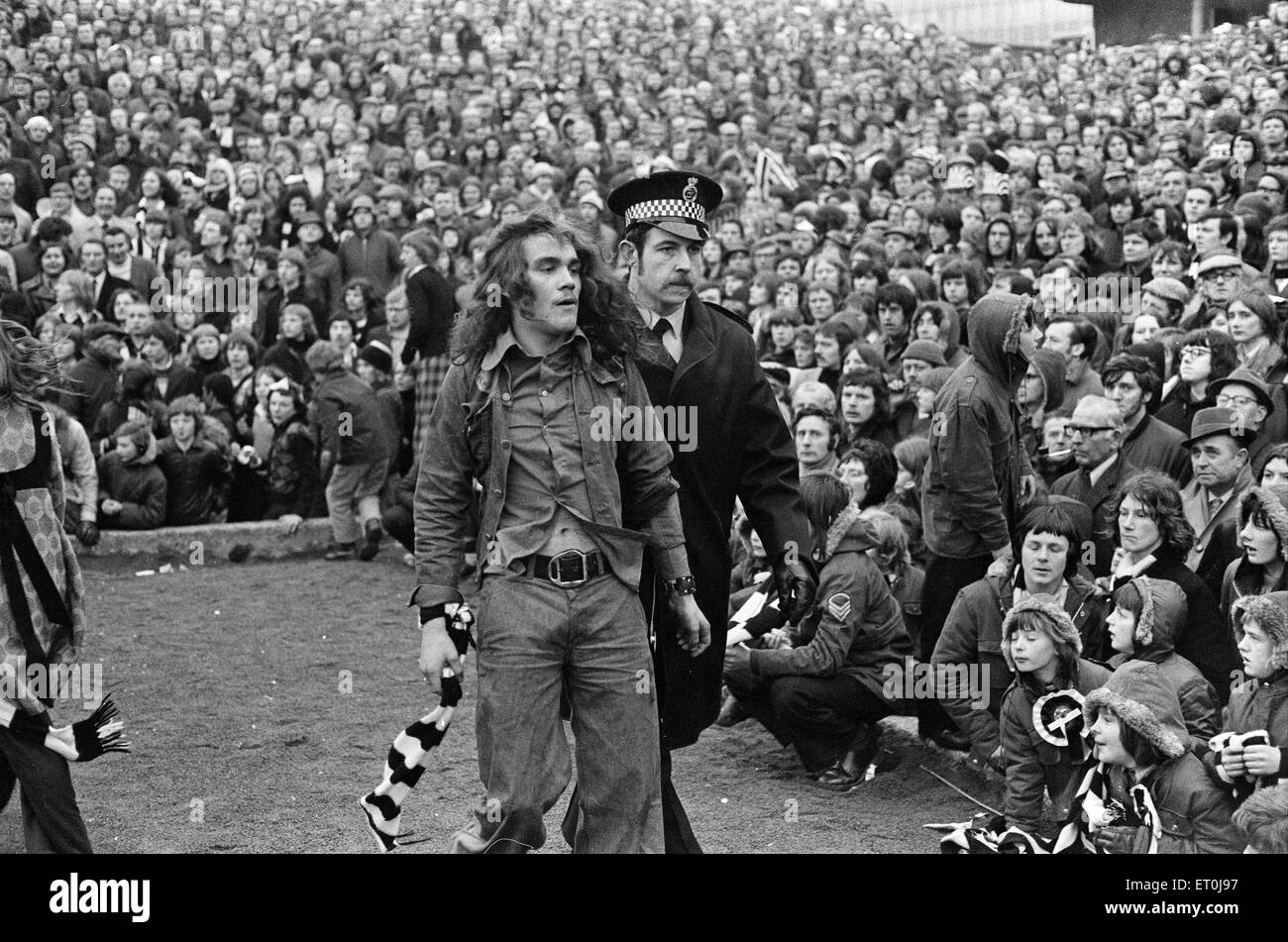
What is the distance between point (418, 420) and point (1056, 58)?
16838 millimetres

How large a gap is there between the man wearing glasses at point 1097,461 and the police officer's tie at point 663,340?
2.77 meters

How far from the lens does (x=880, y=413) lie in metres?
8.97

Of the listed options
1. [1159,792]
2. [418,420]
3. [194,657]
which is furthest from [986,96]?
[1159,792]

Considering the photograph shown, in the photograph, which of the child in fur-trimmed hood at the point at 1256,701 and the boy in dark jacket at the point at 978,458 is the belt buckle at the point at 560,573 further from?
the boy in dark jacket at the point at 978,458

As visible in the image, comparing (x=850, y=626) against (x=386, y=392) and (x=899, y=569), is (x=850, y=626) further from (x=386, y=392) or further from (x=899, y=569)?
(x=386, y=392)

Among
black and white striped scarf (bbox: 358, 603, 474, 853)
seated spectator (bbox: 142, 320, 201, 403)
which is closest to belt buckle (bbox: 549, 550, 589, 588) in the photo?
black and white striped scarf (bbox: 358, 603, 474, 853)

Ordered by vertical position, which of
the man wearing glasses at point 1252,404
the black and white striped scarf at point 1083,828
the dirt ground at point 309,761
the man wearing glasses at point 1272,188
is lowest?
the dirt ground at point 309,761

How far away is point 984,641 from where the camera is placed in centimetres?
657

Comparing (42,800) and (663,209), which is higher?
(663,209)

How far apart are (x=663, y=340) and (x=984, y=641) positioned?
213cm

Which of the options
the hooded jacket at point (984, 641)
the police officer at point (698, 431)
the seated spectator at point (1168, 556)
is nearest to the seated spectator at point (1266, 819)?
the seated spectator at point (1168, 556)

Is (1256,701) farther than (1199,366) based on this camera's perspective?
No

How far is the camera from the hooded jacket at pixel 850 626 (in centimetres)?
698

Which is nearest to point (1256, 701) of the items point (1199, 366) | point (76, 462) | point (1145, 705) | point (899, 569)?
point (1145, 705)
